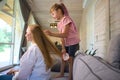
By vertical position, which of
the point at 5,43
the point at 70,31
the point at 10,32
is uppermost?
the point at 10,32

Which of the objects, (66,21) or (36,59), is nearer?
(36,59)

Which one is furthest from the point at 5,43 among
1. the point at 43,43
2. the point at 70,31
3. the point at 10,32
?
the point at 43,43

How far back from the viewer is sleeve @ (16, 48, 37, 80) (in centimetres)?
175

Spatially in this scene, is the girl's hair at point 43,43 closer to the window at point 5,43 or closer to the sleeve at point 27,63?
the sleeve at point 27,63

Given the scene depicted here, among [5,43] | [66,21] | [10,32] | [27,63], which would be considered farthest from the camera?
[10,32]

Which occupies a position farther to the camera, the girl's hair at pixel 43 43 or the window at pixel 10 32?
the window at pixel 10 32

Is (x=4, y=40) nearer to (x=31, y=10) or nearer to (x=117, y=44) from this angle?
(x=31, y=10)

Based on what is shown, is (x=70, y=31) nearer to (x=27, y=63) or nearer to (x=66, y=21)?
(x=66, y=21)

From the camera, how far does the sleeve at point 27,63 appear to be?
69.1 inches

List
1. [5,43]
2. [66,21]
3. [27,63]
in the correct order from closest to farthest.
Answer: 1. [27,63]
2. [66,21]
3. [5,43]

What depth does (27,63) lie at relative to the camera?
1763 mm

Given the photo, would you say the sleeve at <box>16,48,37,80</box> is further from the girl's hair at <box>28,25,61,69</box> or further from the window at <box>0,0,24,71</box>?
the window at <box>0,0,24,71</box>

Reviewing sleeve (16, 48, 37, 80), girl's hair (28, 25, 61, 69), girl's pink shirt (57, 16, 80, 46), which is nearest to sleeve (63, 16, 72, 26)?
girl's pink shirt (57, 16, 80, 46)

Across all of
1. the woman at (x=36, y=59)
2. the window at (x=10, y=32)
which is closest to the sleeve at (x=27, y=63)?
the woman at (x=36, y=59)
